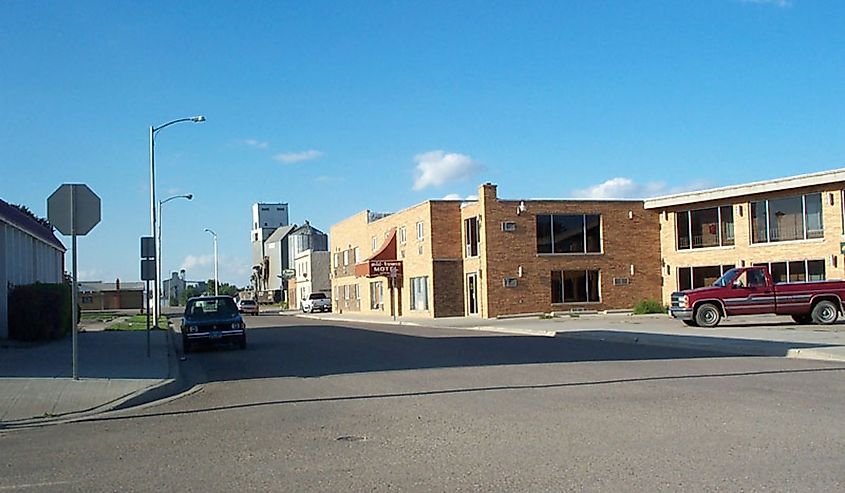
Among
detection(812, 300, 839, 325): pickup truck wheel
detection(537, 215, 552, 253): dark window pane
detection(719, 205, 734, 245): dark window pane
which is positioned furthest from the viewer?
detection(537, 215, 552, 253): dark window pane

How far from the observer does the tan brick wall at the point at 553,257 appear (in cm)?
4391

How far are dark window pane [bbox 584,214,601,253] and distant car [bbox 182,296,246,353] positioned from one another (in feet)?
80.1

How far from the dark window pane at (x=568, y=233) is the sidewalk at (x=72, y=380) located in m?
24.6

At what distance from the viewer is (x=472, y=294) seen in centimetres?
4678

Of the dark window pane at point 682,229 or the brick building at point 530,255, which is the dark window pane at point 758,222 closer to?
the dark window pane at point 682,229

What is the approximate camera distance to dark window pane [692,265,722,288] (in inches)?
1717

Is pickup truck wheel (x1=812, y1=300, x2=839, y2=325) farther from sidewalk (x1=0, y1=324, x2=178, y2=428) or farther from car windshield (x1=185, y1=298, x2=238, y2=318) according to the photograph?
sidewalk (x1=0, y1=324, x2=178, y2=428)

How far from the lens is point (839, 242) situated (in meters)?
36.8

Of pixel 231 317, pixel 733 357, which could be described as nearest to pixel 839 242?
pixel 733 357

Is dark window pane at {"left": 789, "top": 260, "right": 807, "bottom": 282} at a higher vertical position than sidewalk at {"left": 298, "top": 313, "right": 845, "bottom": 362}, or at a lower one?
higher

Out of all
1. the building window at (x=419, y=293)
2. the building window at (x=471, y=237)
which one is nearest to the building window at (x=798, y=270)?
the building window at (x=471, y=237)

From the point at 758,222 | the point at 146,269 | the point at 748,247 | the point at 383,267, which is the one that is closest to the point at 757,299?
the point at 748,247

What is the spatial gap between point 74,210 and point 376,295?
Result: 45509 mm

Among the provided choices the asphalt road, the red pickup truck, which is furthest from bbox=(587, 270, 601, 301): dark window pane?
the asphalt road
